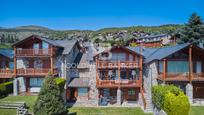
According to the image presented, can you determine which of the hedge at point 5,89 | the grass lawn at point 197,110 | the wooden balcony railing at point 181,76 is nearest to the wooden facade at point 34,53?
the hedge at point 5,89

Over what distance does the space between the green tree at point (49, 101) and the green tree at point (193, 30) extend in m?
35.6

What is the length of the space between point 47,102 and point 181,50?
17539 millimetres

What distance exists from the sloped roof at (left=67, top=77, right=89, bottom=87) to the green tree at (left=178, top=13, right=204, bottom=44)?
2536cm

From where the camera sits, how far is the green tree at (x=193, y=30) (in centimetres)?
5309

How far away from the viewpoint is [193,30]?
5356 centimetres

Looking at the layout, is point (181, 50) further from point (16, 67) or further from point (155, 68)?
point (16, 67)

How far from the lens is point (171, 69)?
33.7 metres

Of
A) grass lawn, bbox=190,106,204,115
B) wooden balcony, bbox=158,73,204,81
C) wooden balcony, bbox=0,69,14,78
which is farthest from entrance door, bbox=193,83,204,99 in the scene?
wooden balcony, bbox=0,69,14,78

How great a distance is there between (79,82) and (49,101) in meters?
12.4

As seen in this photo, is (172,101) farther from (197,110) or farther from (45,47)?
(45,47)

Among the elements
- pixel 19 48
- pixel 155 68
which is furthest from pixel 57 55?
pixel 155 68

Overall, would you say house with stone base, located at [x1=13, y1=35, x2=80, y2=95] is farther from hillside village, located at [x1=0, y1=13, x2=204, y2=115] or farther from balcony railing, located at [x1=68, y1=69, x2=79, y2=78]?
balcony railing, located at [x1=68, y1=69, x2=79, y2=78]

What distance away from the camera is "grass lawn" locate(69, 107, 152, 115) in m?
30.3

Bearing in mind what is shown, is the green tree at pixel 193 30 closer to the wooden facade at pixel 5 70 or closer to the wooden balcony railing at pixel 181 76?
the wooden balcony railing at pixel 181 76
